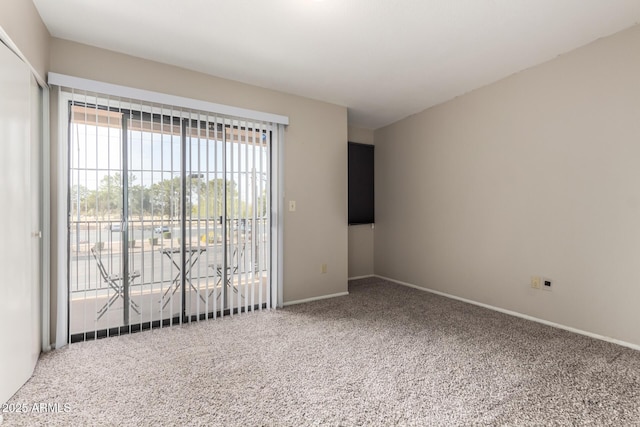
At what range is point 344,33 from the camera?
7.64ft

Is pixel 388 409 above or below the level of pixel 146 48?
below

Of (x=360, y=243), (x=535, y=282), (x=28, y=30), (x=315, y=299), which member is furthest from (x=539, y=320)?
(x=28, y=30)

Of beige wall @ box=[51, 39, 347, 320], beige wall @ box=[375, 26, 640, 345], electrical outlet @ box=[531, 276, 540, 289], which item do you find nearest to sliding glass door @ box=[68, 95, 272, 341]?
beige wall @ box=[51, 39, 347, 320]

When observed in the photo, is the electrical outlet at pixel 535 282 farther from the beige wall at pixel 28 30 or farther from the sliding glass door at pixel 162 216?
the beige wall at pixel 28 30

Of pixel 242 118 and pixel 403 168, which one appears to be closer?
pixel 242 118

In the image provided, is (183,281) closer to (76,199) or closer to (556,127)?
(76,199)

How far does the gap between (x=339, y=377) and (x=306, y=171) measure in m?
2.30

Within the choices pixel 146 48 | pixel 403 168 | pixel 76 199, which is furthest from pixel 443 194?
pixel 76 199

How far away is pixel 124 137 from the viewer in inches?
101

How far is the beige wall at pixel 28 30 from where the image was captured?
5.35 ft

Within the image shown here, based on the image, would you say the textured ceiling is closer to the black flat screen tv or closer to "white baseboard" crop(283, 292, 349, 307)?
the black flat screen tv

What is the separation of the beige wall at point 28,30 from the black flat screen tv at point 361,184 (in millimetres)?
3335

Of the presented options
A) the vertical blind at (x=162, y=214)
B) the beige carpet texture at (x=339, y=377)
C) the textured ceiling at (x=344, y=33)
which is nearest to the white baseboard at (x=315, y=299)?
the vertical blind at (x=162, y=214)

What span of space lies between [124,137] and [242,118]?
109 cm
